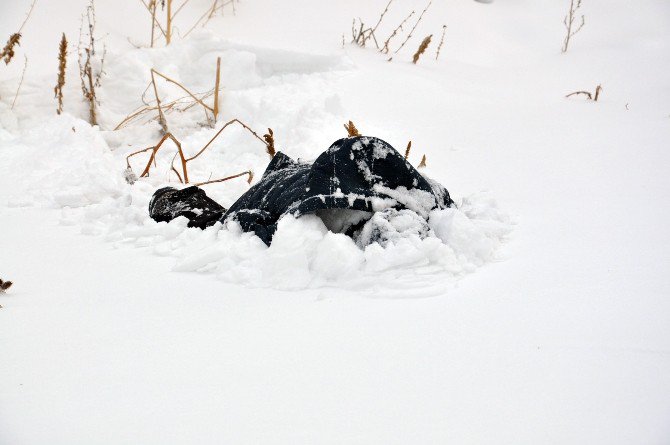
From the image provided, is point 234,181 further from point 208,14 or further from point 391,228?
point 208,14

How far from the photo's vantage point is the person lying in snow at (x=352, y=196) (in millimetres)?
1705

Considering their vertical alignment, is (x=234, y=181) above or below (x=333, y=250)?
below

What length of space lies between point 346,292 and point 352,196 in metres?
0.36

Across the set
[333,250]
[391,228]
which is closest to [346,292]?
[333,250]

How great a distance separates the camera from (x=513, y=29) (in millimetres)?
5762

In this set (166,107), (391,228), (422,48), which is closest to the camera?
(391,228)

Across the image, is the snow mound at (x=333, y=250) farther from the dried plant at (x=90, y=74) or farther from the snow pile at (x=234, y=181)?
the dried plant at (x=90, y=74)

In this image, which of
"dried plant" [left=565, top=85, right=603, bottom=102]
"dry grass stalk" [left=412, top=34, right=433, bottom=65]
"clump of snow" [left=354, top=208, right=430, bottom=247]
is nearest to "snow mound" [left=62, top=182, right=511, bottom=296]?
"clump of snow" [left=354, top=208, right=430, bottom=247]

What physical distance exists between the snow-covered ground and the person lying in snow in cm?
9

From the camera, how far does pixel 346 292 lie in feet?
4.95

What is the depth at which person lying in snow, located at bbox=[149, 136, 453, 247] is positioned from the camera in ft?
5.59

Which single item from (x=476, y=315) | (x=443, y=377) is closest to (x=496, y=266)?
(x=476, y=315)

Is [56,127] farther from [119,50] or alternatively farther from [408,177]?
[408,177]

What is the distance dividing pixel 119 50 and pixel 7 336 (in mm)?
3574
